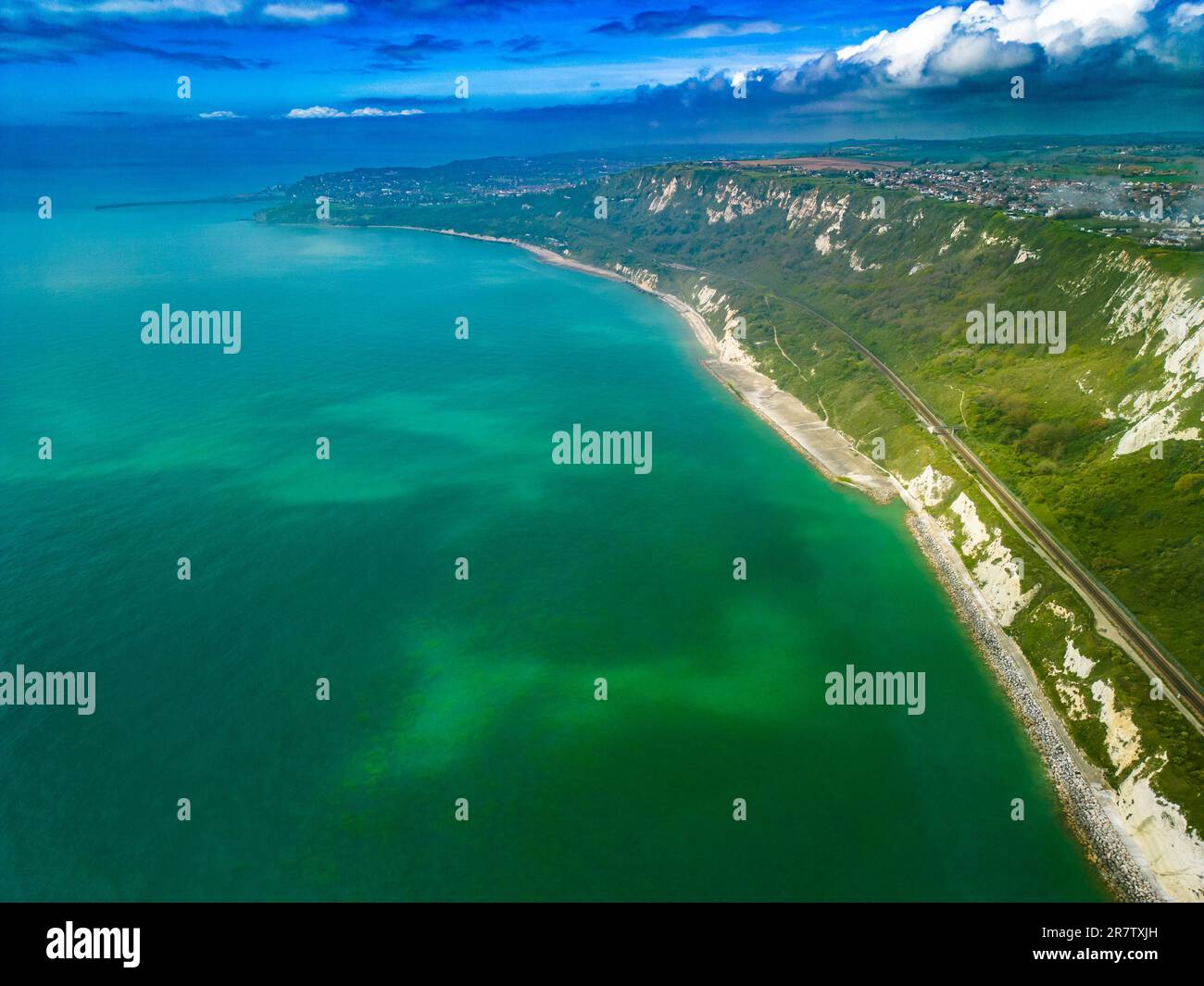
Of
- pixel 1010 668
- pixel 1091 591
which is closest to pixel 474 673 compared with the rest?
pixel 1010 668

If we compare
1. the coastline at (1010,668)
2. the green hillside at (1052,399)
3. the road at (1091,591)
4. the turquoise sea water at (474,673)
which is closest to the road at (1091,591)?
the road at (1091,591)

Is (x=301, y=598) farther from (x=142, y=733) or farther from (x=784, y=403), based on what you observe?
(x=784, y=403)

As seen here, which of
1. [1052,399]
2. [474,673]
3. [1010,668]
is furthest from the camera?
[1052,399]

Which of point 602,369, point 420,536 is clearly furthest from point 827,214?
point 420,536

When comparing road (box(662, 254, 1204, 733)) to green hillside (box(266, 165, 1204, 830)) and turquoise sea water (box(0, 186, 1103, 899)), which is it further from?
turquoise sea water (box(0, 186, 1103, 899))

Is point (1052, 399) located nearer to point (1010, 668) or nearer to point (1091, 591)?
point (1091, 591)

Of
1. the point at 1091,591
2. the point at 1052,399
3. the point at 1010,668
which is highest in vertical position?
the point at 1052,399
